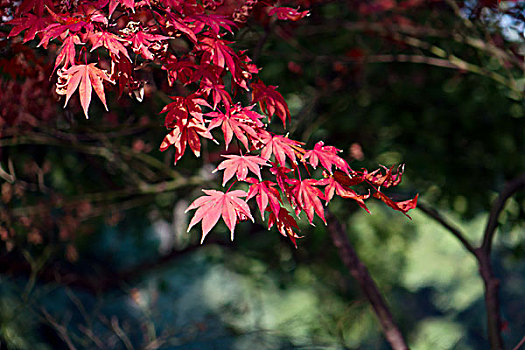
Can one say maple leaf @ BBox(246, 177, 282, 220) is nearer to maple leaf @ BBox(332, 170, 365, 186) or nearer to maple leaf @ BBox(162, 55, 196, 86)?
maple leaf @ BBox(332, 170, 365, 186)

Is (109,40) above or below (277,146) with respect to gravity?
above

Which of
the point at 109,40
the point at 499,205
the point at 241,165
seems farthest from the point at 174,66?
the point at 499,205

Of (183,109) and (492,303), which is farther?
(492,303)

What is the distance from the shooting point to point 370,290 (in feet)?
6.40

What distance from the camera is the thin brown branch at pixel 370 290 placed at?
1882mm

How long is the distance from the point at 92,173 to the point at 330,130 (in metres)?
1.63

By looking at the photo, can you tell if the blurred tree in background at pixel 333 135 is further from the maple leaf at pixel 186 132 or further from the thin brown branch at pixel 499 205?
the maple leaf at pixel 186 132

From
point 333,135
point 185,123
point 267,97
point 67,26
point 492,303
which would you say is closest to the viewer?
point 67,26

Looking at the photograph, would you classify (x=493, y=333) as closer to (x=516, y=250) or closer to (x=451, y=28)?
(x=516, y=250)

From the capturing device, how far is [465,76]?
286 cm

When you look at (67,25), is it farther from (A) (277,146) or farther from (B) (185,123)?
(A) (277,146)

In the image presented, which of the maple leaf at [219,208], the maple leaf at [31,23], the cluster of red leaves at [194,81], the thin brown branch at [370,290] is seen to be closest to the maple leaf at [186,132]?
the cluster of red leaves at [194,81]

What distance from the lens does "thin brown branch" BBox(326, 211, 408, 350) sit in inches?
74.1

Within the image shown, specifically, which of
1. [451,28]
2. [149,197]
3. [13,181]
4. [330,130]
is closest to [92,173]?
[149,197]
